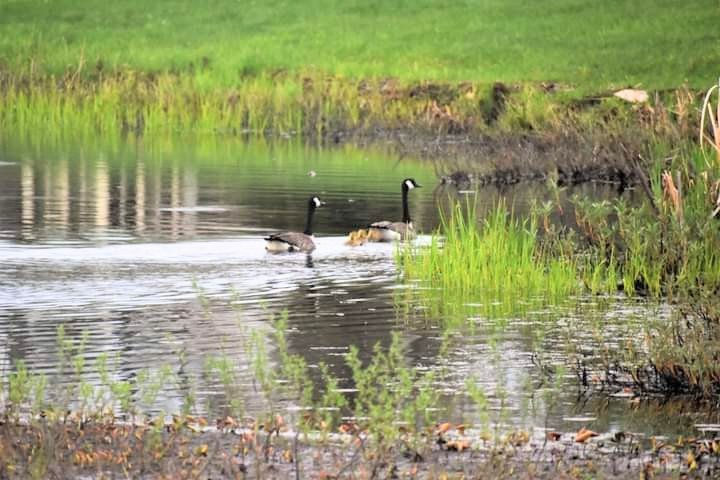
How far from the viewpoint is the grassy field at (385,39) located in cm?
5325

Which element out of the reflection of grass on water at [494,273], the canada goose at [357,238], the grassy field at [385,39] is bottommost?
the canada goose at [357,238]

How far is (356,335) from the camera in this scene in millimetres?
15188

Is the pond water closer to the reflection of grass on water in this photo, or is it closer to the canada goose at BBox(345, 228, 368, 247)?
the canada goose at BBox(345, 228, 368, 247)

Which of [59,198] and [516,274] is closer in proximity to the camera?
[516,274]

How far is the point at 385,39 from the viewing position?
63.7 m

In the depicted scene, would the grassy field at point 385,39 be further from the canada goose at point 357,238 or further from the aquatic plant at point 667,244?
the aquatic plant at point 667,244

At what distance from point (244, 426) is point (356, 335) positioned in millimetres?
4419

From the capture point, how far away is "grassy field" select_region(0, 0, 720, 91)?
5325cm

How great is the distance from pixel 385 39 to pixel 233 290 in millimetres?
49989

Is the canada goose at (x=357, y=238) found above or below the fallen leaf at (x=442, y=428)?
below

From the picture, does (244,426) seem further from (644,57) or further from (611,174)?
(644,57)

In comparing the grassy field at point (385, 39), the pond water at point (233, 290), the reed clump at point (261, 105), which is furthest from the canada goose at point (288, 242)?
Result: the grassy field at point (385, 39)

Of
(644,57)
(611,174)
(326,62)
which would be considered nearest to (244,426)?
(611,174)

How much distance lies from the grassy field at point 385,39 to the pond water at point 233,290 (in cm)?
1899
